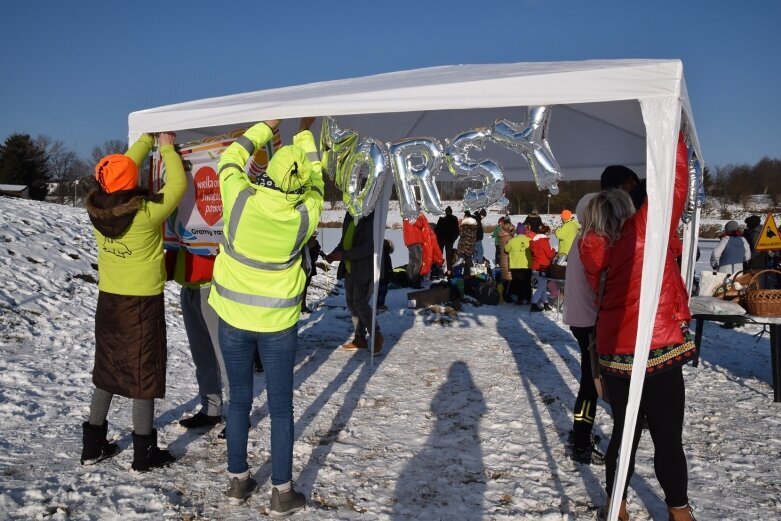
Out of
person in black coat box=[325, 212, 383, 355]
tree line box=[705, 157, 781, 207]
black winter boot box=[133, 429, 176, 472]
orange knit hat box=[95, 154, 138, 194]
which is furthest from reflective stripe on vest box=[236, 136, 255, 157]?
tree line box=[705, 157, 781, 207]

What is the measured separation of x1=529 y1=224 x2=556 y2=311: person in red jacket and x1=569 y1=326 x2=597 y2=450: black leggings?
246 inches

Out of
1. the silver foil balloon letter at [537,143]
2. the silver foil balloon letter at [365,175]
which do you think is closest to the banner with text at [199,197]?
the silver foil balloon letter at [365,175]

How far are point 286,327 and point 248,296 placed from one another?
0.25 m

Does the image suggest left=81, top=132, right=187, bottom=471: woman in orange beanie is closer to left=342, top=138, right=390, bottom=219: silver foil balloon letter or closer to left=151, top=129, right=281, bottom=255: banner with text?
left=151, top=129, right=281, bottom=255: banner with text

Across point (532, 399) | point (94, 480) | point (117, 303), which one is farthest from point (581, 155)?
point (94, 480)

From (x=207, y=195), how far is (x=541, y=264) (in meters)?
7.50

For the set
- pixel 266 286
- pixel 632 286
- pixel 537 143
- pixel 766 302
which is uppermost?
pixel 537 143

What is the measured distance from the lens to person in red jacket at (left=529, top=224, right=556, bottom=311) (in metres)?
9.71

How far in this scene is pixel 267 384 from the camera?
2.81 m

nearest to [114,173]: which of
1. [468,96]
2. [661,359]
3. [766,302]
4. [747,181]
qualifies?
[468,96]

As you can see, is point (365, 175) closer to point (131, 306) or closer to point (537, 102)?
point (537, 102)

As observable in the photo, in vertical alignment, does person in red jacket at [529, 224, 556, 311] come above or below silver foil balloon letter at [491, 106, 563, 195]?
below

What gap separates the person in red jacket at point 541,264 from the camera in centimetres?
971

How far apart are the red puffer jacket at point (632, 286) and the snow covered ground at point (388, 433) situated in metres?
1.02
